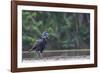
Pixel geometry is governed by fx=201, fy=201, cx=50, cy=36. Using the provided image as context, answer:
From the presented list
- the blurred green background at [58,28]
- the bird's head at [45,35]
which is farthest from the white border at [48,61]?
the bird's head at [45,35]

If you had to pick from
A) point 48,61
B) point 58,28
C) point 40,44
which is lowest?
point 48,61

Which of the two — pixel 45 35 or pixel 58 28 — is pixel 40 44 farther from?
pixel 58 28

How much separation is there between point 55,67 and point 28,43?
35 cm

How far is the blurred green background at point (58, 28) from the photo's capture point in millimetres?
1850

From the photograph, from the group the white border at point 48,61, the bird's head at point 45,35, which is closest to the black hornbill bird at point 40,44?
the bird's head at point 45,35

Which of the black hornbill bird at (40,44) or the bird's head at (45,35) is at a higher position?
the bird's head at (45,35)

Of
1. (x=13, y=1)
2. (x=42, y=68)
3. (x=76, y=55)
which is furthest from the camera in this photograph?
(x=76, y=55)

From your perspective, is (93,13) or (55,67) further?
(93,13)

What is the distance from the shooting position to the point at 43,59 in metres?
1.89

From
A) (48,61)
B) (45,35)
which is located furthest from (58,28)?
(48,61)

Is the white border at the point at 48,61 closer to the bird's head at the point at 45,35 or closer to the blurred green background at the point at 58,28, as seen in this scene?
the blurred green background at the point at 58,28

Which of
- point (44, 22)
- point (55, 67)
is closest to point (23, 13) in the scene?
point (44, 22)

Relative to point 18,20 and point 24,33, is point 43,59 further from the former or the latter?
point 18,20

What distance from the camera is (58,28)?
1949mm
